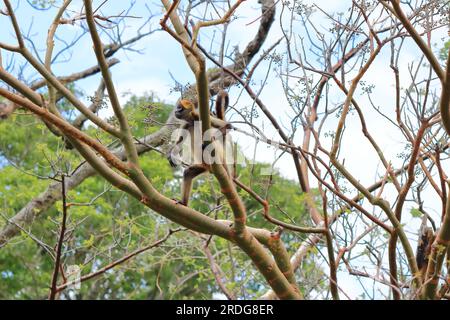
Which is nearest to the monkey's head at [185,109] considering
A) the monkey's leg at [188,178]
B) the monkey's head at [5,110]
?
the monkey's leg at [188,178]

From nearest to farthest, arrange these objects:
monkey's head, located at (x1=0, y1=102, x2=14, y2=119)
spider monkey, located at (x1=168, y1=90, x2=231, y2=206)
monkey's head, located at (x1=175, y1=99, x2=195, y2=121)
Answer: spider monkey, located at (x1=168, y1=90, x2=231, y2=206), monkey's head, located at (x1=175, y1=99, x2=195, y2=121), monkey's head, located at (x1=0, y1=102, x2=14, y2=119)

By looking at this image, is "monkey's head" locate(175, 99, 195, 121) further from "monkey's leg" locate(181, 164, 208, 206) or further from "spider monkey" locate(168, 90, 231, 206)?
"monkey's leg" locate(181, 164, 208, 206)

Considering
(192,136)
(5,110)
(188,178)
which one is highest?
(5,110)

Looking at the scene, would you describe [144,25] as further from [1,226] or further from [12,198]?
[12,198]

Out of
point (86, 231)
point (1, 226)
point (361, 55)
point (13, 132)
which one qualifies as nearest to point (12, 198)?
point (86, 231)

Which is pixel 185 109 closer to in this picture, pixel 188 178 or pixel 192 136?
pixel 192 136

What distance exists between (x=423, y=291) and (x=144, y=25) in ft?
24.9

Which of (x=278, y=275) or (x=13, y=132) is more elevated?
(x=13, y=132)

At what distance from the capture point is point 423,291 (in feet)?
19.8

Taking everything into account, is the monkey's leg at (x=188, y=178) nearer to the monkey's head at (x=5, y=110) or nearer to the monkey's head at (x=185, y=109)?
the monkey's head at (x=185, y=109)

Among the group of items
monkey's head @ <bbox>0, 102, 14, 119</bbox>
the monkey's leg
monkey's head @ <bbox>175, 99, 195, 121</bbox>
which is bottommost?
the monkey's leg

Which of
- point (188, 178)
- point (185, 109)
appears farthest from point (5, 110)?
point (188, 178)

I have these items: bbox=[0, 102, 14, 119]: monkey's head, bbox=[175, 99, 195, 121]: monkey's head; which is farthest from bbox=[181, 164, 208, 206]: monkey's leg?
bbox=[0, 102, 14, 119]: monkey's head

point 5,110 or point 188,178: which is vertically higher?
point 5,110
